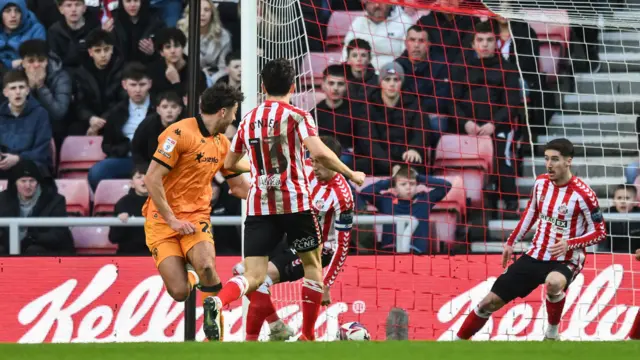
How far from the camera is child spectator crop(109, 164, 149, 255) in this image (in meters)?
10.3

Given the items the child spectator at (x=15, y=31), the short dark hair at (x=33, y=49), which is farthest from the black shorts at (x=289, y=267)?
the child spectator at (x=15, y=31)

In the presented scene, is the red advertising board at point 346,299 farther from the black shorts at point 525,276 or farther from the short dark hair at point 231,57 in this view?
the short dark hair at point 231,57

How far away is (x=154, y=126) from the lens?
1080cm

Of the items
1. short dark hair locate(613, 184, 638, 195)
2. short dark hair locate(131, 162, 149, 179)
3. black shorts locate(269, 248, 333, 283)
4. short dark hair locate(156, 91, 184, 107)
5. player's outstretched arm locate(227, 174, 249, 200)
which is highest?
short dark hair locate(156, 91, 184, 107)

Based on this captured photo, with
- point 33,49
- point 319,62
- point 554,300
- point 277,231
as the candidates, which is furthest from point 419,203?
point 33,49

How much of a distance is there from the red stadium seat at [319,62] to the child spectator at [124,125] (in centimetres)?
157

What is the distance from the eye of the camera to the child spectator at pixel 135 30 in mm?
11633

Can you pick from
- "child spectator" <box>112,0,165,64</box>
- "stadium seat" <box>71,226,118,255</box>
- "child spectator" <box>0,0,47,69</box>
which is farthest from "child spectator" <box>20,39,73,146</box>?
"stadium seat" <box>71,226,118,255</box>

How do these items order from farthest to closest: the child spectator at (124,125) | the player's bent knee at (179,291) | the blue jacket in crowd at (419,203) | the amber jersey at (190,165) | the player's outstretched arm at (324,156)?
the child spectator at (124,125) < the blue jacket in crowd at (419,203) < the player's bent knee at (179,291) < the amber jersey at (190,165) < the player's outstretched arm at (324,156)

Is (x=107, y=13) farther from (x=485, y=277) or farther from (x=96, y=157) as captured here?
(x=485, y=277)

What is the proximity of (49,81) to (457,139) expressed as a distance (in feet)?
12.9

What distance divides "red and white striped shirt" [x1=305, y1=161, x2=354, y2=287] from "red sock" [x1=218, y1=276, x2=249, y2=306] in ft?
3.77

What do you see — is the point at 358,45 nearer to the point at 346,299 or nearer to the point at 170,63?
the point at 170,63

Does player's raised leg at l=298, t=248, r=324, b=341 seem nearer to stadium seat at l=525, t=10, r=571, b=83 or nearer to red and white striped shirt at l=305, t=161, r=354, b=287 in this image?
red and white striped shirt at l=305, t=161, r=354, b=287
